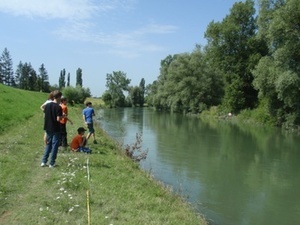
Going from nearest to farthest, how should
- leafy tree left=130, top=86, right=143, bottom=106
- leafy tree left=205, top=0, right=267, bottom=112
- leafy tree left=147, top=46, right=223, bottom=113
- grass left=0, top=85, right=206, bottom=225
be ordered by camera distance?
1. grass left=0, top=85, right=206, bottom=225
2. leafy tree left=205, top=0, right=267, bottom=112
3. leafy tree left=147, top=46, right=223, bottom=113
4. leafy tree left=130, top=86, right=143, bottom=106

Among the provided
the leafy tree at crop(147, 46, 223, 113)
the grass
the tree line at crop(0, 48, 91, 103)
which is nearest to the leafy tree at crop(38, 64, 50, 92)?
the tree line at crop(0, 48, 91, 103)

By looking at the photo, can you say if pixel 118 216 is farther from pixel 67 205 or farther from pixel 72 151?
pixel 72 151

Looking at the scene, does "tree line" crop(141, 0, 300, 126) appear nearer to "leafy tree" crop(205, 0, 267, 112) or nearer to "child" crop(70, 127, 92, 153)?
"leafy tree" crop(205, 0, 267, 112)

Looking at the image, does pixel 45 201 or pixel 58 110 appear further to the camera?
pixel 58 110

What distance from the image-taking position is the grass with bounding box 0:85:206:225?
23.4 ft

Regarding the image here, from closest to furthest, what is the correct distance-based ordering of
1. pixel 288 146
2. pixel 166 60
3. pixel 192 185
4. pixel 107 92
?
pixel 192 185, pixel 288 146, pixel 166 60, pixel 107 92

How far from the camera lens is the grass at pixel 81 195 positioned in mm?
7129

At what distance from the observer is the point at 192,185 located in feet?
44.5

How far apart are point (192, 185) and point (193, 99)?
53.9 m

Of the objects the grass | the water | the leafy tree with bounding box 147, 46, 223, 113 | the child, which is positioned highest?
the leafy tree with bounding box 147, 46, 223, 113

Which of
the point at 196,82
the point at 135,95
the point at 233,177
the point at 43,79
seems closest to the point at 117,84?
the point at 135,95

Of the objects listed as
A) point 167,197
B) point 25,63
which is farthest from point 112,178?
point 25,63

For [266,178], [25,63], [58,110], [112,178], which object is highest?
[25,63]

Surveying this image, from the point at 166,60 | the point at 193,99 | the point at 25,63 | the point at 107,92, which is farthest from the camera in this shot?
the point at 107,92
